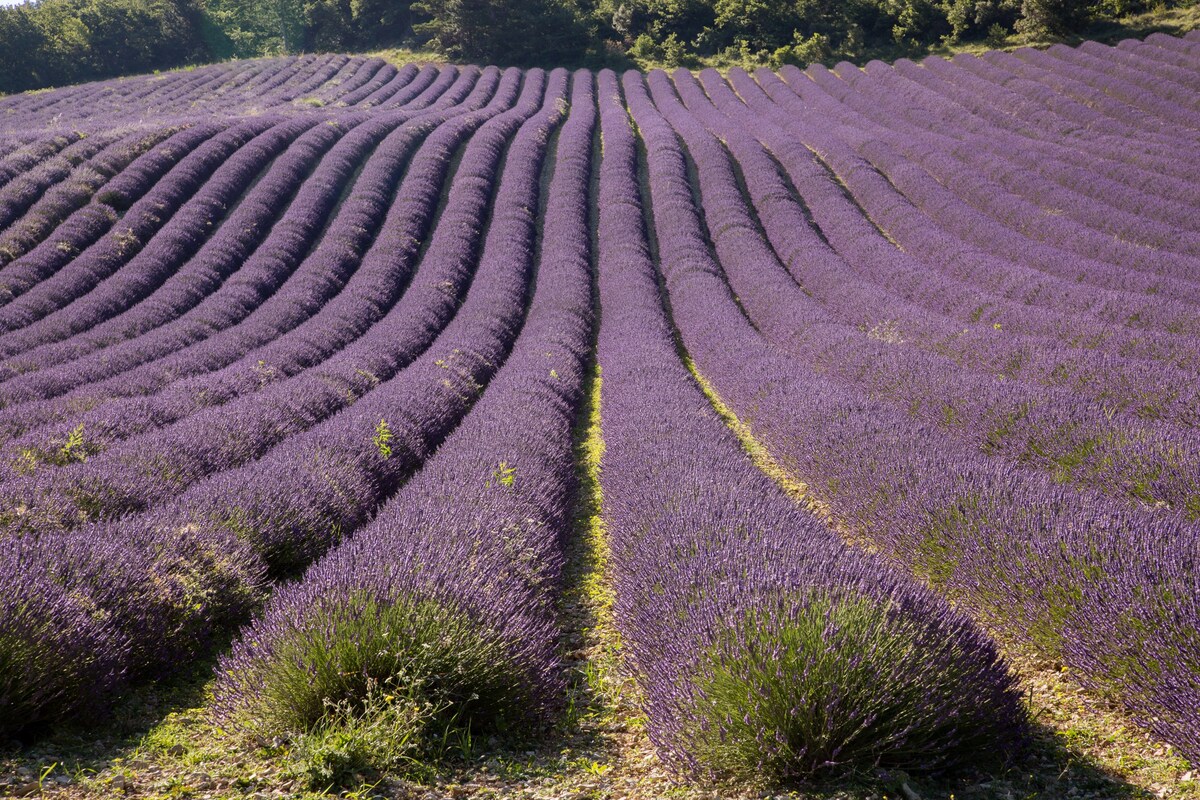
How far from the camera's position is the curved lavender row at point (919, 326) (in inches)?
252

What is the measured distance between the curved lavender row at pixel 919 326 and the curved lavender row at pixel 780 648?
3796 millimetres

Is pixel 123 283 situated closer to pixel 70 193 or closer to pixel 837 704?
pixel 70 193

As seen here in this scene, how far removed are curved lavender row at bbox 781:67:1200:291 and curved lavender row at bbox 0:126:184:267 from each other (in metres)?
16.3

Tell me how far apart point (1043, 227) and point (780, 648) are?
13.6m

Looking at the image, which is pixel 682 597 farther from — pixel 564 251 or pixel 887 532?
pixel 564 251

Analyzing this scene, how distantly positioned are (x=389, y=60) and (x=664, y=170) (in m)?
25.7

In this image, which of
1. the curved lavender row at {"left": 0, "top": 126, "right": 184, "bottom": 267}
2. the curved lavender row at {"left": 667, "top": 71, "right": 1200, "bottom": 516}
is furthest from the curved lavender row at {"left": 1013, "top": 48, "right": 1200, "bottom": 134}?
the curved lavender row at {"left": 0, "top": 126, "right": 184, "bottom": 267}

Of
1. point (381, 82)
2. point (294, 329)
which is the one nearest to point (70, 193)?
point (294, 329)

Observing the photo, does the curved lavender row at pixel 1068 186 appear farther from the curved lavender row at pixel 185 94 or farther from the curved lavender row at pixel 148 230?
the curved lavender row at pixel 185 94

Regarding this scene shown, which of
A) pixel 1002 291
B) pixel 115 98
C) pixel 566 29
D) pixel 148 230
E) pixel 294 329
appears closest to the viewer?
pixel 1002 291

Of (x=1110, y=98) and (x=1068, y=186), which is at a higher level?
(x=1110, y=98)

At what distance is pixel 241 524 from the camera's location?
13.5 ft

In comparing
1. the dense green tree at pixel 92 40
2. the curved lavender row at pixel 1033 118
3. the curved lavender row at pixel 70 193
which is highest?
the dense green tree at pixel 92 40

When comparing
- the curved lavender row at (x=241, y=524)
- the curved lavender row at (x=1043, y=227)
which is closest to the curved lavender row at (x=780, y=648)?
the curved lavender row at (x=241, y=524)
